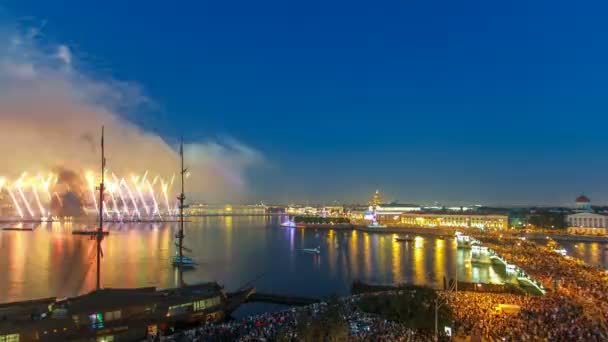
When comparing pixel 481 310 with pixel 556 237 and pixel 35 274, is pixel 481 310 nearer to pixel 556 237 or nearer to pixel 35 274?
pixel 35 274

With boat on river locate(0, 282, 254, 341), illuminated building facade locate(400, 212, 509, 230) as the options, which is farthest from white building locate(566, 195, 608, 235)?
boat on river locate(0, 282, 254, 341)

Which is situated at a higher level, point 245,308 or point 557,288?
point 557,288

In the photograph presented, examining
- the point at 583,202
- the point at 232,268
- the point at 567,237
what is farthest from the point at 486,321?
the point at 583,202

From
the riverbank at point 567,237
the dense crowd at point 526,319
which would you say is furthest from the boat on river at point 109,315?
the riverbank at point 567,237

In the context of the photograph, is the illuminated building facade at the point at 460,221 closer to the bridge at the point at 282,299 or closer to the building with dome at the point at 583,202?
the building with dome at the point at 583,202

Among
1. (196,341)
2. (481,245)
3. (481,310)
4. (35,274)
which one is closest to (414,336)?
(481,310)
